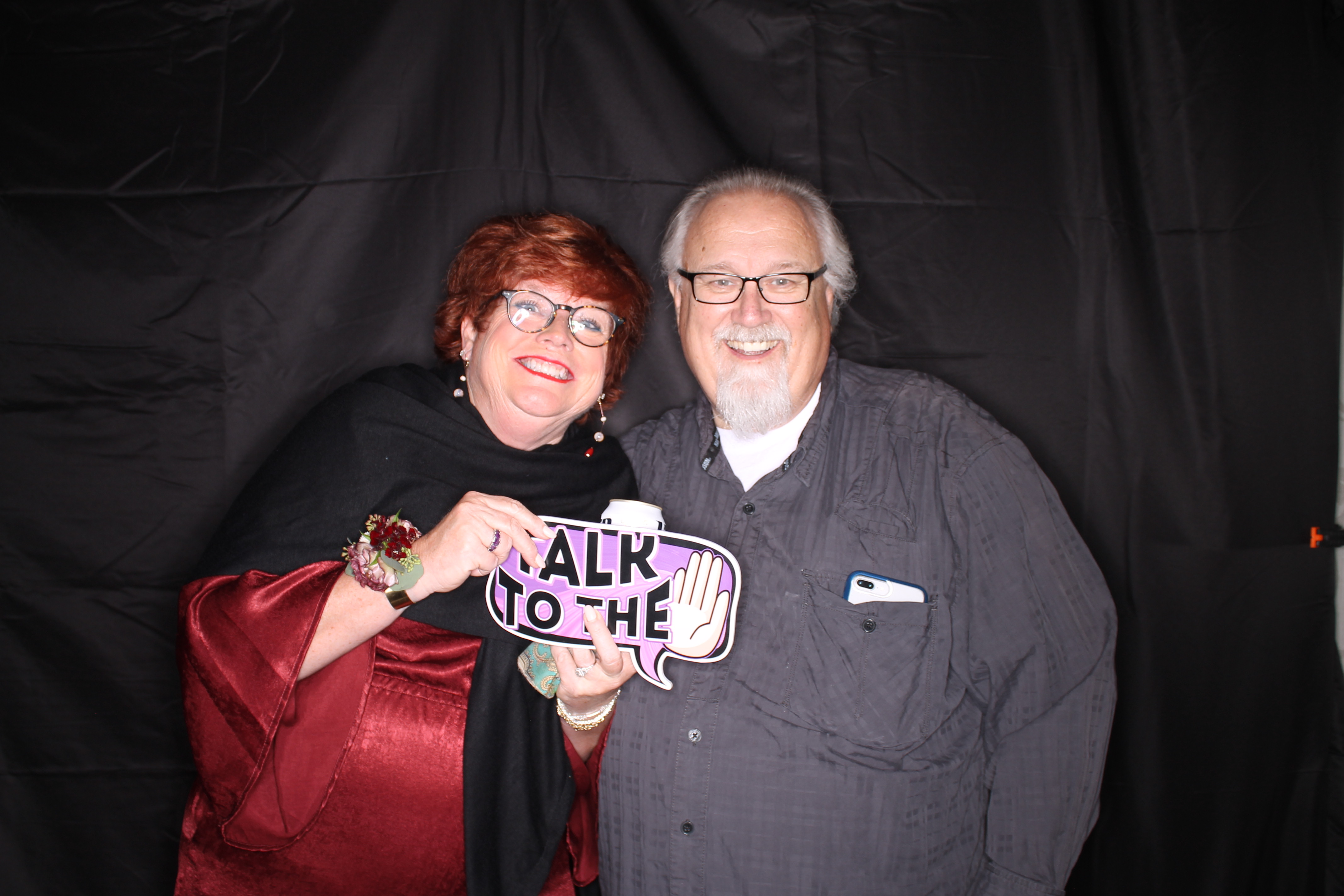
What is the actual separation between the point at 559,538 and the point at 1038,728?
3.26 ft

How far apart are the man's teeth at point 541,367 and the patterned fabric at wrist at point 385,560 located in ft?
1.31

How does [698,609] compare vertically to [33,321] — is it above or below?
below

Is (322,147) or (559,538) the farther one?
(322,147)

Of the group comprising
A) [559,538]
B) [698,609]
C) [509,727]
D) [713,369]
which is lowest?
[509,727]

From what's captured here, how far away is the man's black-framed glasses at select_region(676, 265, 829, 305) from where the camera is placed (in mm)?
1681

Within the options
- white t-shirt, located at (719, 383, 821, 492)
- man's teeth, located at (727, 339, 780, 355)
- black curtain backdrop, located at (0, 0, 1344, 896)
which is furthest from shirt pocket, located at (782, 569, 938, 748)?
black curtain backdrop, located at (0, 0, 1344, 896)

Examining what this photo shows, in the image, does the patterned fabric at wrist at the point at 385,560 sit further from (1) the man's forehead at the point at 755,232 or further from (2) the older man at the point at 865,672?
(1) the man's forehead at the point at 755,232

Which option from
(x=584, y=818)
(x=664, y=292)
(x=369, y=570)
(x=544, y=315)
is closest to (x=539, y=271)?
(x=544, y=315)

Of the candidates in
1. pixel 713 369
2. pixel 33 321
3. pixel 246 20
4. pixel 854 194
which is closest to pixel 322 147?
pixel 246 20

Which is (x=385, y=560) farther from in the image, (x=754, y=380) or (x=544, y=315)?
(x=754, y=380)

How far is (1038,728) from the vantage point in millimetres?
1500

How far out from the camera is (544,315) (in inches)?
64.4

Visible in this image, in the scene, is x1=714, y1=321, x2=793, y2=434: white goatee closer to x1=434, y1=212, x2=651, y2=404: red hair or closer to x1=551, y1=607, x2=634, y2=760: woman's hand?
x1=434, y1=212, x2=651, y2=404: red hair

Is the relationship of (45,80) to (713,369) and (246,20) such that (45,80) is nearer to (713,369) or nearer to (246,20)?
(246,20)
